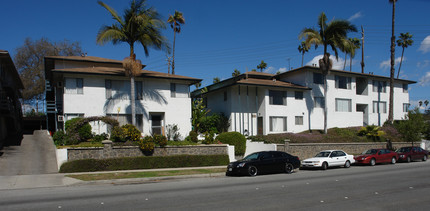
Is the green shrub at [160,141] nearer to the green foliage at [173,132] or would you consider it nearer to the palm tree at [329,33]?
the green foliage at [173,132]

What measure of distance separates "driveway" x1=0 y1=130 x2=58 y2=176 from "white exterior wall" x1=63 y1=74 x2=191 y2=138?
3394 mm

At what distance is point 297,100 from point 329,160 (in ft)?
45.3

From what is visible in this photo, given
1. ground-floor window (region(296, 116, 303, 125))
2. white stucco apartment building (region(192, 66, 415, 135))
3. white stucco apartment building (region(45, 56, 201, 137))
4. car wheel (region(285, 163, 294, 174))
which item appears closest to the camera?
car wheel (region(285, 163, 294, 174))

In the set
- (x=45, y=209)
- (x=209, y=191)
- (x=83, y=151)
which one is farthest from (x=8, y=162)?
(x=209, y=191)

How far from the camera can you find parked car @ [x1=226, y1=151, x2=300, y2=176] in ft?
58.1

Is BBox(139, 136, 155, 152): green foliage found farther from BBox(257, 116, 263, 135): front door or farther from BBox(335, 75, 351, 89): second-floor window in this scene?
BBox(335, 75, 351, 89): second-floor window

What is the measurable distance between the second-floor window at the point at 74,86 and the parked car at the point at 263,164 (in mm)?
13917

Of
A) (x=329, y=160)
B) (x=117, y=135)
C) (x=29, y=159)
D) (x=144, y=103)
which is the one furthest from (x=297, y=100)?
(x=29, y=159)

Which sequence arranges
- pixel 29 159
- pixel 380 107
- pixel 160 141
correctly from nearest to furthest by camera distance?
1. pixel 29 159
2. pixel 160 141
3. pixel 380 107

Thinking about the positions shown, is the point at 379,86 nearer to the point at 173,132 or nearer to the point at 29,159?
the point at 173,132

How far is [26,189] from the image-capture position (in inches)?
521

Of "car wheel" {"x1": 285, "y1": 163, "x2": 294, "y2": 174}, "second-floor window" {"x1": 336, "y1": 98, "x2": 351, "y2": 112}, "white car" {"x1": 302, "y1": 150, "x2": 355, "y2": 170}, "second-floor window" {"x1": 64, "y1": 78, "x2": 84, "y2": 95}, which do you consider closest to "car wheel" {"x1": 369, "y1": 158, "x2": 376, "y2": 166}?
"white car" {"x1": 302, "y1": 150, "x2": 355, "y2": 170}

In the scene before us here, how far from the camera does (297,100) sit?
34.8 meters

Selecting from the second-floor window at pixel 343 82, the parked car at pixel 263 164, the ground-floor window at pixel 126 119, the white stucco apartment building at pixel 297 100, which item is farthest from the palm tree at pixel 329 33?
the ground-floor window at pixel 126 119
